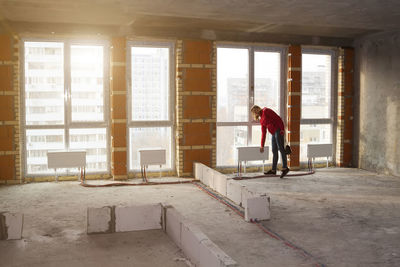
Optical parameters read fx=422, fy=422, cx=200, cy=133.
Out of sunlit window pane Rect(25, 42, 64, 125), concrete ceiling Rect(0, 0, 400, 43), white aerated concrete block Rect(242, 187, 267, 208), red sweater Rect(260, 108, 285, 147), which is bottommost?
white aerated concrete block Rect(242, 187, 267, 208)

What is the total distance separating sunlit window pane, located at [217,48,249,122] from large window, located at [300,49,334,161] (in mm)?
1483

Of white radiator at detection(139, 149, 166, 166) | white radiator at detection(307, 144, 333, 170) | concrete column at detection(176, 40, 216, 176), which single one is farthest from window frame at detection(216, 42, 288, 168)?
white radiator at detection(139, 149, 166, 166)

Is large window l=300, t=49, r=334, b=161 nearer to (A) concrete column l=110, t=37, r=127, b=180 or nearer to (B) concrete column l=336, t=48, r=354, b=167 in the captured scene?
(B) concrete column l=336, t=48, r=354, b=167

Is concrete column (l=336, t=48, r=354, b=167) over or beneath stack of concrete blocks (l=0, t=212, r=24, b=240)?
over

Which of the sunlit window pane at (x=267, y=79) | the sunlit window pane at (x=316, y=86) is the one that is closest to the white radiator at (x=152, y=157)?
the sunlit window pane at (x=267, y=79)

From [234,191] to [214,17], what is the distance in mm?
3148

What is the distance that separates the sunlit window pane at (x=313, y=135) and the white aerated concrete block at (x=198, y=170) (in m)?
2.77

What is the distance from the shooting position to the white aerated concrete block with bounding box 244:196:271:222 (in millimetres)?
5516

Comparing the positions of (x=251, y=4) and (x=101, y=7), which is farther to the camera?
(x=101, y=7)

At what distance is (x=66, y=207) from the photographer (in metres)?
6.39

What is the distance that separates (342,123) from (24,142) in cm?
716

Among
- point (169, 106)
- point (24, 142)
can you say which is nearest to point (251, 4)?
point (169, 106)

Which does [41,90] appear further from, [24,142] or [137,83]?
[137,83]

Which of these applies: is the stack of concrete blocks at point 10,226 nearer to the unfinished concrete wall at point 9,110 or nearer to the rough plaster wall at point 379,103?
the unfinished concrete wall at point 9,110
